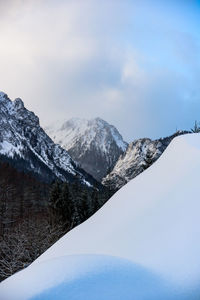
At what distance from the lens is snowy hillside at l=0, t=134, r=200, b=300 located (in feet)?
11.9

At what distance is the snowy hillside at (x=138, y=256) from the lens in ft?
11.9

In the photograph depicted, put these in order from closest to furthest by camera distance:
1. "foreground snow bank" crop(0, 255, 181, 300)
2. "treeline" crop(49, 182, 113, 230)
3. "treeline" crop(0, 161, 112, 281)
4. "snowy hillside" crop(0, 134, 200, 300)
A: 1. "foreground snow bank" crop(0, 255, 181, 300)
2. "snowy hillside" crop(0, 134, 200, 300)
3. "treeline" crop(0, 161, 112, 281)
4. "treeline" crop(49, 182, 113, 230)

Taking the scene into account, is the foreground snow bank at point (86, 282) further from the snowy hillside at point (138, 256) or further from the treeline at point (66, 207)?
the treeline at point (66, 207)

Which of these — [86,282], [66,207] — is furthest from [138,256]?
[66,207]

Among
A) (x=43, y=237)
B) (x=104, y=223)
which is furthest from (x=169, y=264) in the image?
(x=43, y=237)

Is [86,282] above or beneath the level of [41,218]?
beneath

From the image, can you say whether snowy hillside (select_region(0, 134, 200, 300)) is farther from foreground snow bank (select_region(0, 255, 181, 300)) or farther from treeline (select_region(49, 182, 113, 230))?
treeline (select_region(49, 182, 113, 230))

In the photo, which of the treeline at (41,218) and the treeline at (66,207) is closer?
the treeline at (41,218)

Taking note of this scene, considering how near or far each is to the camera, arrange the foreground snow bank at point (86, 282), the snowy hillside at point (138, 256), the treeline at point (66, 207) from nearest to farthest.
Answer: the foreground snow bank at point (86, 282) < the snowy hillside at point (138, 256) < the treeline at point (66, 207)

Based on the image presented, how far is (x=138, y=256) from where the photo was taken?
4.50m

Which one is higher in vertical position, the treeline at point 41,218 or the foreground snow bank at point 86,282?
the treeline at point 41,218

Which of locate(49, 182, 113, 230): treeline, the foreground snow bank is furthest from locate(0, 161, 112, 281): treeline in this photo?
the foreground snow bank

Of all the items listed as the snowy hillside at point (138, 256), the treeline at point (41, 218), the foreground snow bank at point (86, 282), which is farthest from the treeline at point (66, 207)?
the foreground snow bank at point (86, 282)

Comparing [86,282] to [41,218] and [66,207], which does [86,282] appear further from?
[66,207]
